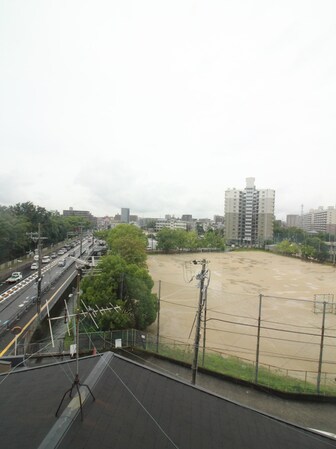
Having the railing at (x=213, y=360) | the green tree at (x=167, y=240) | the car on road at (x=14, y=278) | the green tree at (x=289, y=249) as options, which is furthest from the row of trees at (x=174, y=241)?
the railing at (x=213, y=360)

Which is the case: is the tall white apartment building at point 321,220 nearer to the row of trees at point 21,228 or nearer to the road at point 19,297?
the row of trees at point 21,228

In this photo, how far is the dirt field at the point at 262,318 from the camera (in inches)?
488

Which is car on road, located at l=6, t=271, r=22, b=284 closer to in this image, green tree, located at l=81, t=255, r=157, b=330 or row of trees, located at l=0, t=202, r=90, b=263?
row of trees, located at l=0, t=202, r=90, b=263

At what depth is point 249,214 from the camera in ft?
263

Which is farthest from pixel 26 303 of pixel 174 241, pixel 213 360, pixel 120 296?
pixel 174 241

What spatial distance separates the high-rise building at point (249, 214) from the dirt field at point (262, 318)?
47814mm

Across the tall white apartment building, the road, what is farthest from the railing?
the tall white apartment building

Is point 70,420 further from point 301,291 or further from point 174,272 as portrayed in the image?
point 174,272

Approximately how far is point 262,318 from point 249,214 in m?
67.3

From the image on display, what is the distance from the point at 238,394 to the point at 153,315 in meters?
5.78

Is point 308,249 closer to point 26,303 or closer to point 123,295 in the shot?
point 123,295

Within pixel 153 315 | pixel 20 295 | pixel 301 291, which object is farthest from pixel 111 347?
pixel 301 291

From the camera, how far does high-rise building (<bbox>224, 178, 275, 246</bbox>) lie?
78.3 meters

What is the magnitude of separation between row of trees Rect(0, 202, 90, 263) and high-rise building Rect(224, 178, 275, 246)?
5320cm
